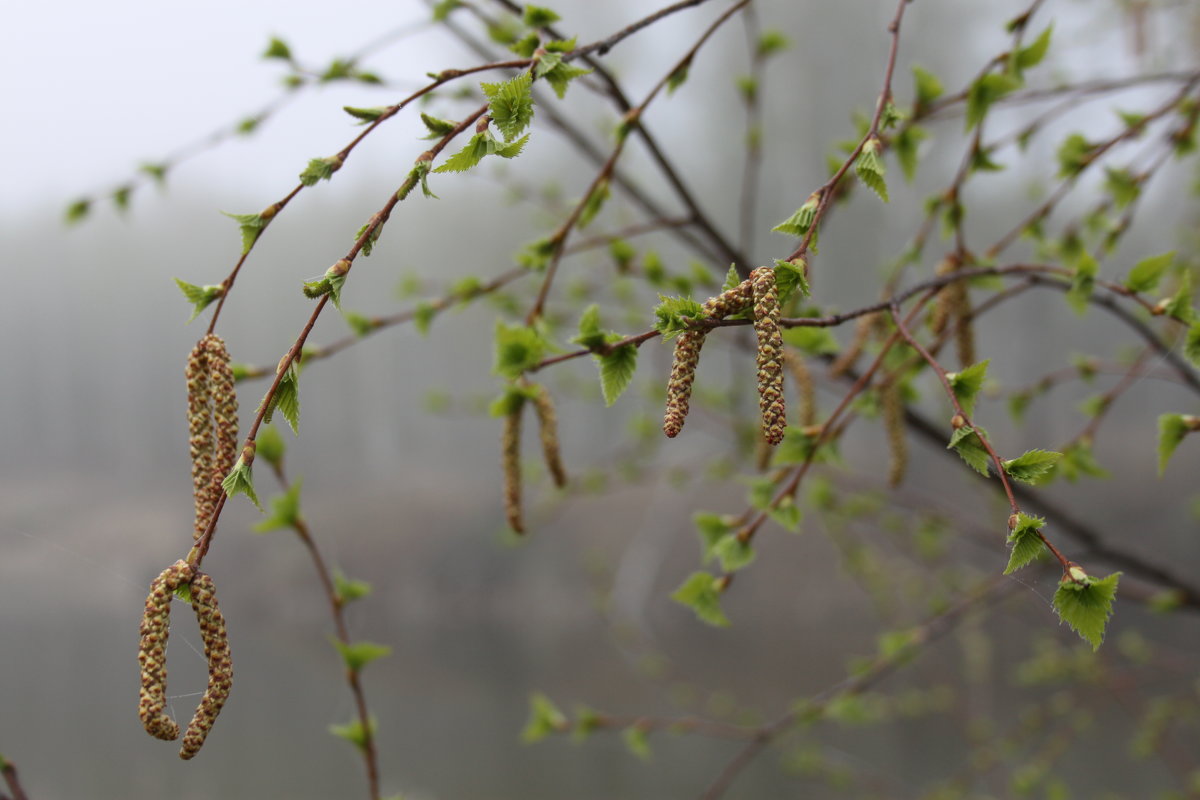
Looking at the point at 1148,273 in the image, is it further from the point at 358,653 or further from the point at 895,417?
the point at 358,653

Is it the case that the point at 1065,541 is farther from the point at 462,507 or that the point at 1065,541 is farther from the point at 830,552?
the point at 462,507

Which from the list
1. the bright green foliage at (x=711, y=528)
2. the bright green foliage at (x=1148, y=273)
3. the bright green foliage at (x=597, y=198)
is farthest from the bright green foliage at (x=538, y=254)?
the bright green foliage at (x=1148, y=273)

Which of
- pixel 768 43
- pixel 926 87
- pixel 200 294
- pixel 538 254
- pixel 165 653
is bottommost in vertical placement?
pixel 165 653

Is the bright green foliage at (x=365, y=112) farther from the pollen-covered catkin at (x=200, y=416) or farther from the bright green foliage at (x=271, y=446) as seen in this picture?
the bright green foliage at (x=271, y=446)

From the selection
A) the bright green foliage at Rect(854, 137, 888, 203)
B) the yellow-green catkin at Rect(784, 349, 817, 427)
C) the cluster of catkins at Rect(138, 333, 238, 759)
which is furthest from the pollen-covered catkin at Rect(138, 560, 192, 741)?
the yellow-green catkin at Rect(784, 349, 817, 427)

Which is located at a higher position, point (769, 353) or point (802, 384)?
point (802, 384)

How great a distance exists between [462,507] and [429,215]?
0.54 meters

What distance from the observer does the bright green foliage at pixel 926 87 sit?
1.42ft

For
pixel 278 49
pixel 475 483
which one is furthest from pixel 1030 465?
pixel 475 483

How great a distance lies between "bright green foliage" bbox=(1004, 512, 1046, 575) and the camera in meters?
0.22

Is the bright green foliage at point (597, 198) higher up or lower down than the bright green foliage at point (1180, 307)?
higher up

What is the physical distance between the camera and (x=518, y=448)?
385 millimetres

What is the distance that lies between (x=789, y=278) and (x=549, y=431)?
0.18 meters

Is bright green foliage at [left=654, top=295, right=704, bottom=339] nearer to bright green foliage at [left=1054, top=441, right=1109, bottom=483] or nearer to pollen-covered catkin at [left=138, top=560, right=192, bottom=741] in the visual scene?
pollen-covered catkin at [left=138, top=560, right=192, bottom=741]
